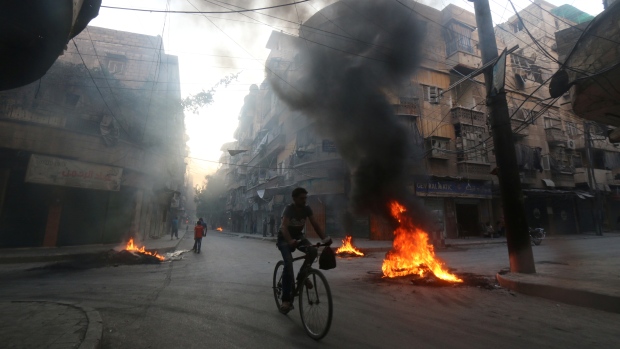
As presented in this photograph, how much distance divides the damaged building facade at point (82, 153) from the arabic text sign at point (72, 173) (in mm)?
33

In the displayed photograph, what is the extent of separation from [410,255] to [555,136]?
2646 centimetres

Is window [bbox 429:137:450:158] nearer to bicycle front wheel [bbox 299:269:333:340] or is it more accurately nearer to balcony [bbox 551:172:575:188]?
balcony [bbox 551:172:575:188]

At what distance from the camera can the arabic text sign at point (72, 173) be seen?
12.7 meters

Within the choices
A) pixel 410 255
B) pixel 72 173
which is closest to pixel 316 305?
pixel 410 255

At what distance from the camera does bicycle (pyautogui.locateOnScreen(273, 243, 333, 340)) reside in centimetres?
295

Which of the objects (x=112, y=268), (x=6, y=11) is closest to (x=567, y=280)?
(x=6, y=11)

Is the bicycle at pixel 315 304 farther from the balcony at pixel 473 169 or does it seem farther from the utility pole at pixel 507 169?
the balcony at pixel 473 169

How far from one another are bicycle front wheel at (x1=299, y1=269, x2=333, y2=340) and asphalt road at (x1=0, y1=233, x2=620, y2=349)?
12 cm

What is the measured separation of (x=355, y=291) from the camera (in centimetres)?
513

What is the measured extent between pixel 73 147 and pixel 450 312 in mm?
17184

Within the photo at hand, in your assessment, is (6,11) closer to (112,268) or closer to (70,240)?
(112,268)

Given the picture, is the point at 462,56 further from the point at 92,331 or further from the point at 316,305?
the point at 92,331

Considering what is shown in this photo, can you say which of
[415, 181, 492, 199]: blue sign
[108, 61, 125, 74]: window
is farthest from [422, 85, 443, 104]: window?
[108, 61, 125, 74]: window

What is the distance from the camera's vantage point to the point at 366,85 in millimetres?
10195
